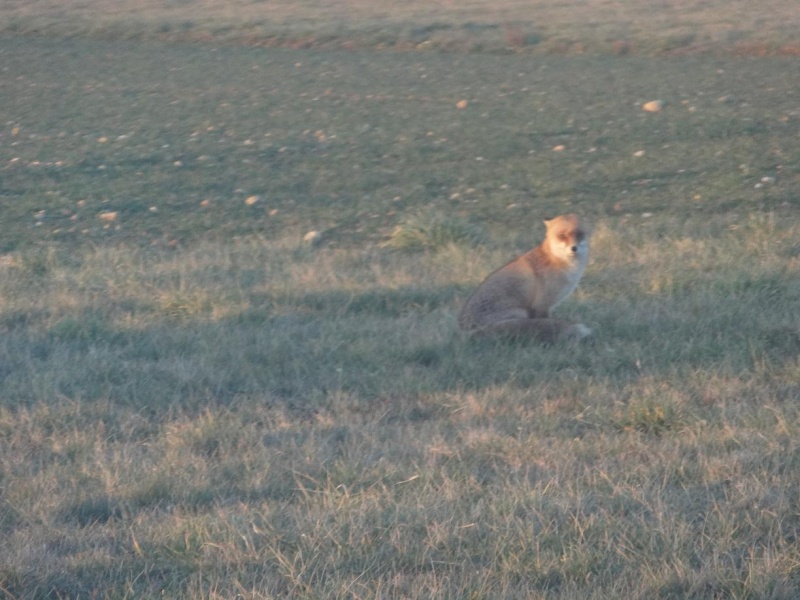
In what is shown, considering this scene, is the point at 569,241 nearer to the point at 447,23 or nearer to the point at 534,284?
the point at 534,284

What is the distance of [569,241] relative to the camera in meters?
6.31

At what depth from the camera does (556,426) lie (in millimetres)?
4766

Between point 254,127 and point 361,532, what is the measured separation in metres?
12.1

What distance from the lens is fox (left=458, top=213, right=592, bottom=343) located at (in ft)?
20.5

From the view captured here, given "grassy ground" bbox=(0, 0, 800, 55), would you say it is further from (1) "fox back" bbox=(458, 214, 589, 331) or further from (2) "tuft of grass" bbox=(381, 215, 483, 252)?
(1) "fox back" bbox=(458, 214, 589, 331)

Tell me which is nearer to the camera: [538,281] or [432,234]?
[538,281]

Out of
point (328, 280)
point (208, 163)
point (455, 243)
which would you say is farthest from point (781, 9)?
point (328, 280)

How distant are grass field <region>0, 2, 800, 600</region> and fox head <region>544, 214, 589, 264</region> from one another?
442 millimetres

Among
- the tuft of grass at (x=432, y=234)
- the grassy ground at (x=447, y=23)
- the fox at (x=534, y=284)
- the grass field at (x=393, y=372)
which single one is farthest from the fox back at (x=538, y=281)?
the grassy ground at (x=447, y=23)

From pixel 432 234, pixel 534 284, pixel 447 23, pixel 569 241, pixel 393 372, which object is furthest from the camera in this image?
pixel 447 23

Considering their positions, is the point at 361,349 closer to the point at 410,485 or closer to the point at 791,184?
the point at 410,485

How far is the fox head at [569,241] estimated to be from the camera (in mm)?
6320

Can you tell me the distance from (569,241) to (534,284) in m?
0.34

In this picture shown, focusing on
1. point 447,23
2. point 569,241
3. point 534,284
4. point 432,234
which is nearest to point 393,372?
point 534,284
